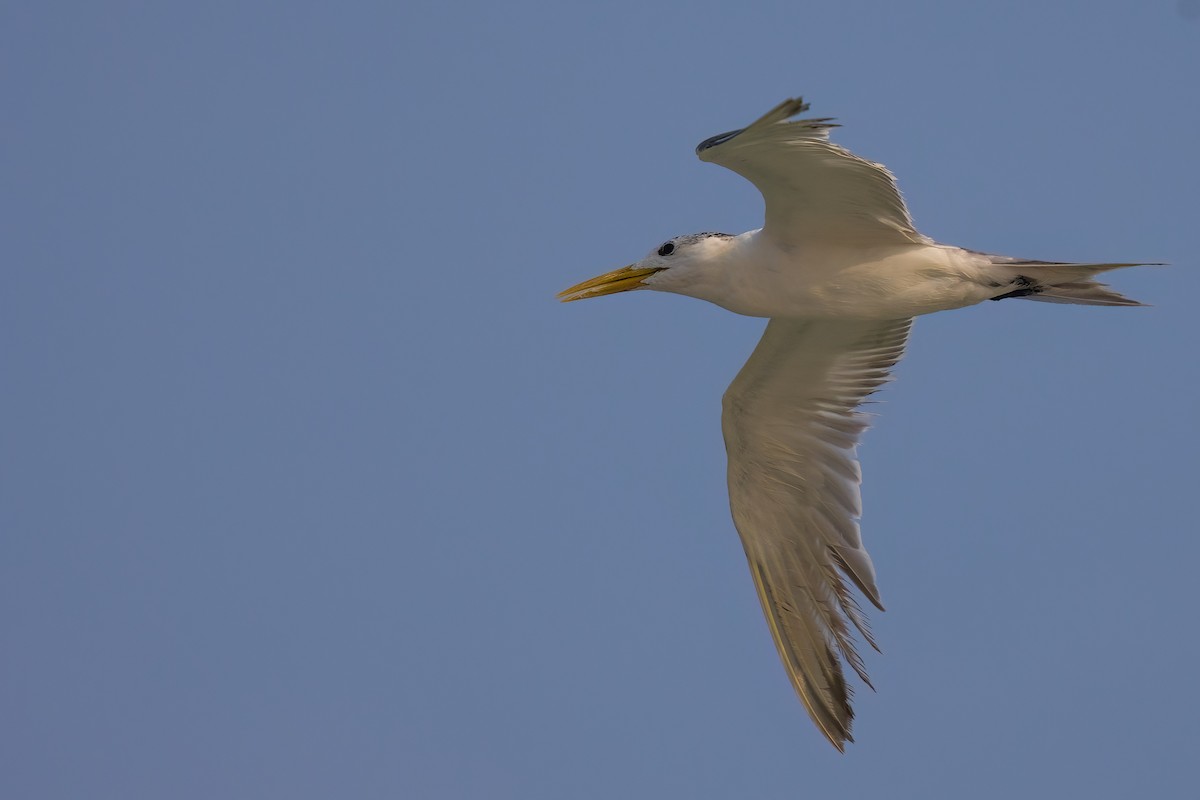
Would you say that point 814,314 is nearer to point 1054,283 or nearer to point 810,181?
point 810,181

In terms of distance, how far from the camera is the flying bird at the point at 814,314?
918cm

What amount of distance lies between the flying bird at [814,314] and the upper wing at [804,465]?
0.4 inches

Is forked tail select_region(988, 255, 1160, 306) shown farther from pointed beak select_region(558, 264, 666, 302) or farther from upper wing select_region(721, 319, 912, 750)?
pointed beak select_region(558, 264, 666, 302)

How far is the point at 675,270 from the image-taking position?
10.1 metres

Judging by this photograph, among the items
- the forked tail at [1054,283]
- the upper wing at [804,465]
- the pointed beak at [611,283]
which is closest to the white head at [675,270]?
the pointed beak at [611,283]

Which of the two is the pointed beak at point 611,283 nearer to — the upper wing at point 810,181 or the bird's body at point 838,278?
the bird's body at point 838,278

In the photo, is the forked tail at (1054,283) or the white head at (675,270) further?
the white head at (675,270)

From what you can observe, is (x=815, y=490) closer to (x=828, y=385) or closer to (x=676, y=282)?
(x=828, y=385)

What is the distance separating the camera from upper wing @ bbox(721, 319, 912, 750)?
10.8m

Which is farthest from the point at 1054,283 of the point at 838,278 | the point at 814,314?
the point at 814,314

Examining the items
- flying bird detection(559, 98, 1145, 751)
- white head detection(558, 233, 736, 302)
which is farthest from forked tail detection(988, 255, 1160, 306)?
white head detection(558, 233, 736, 302)

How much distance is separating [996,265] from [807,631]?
291 centimetres

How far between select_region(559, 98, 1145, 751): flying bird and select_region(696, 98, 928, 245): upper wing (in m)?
0.01

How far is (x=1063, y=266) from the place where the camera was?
9.24 m
